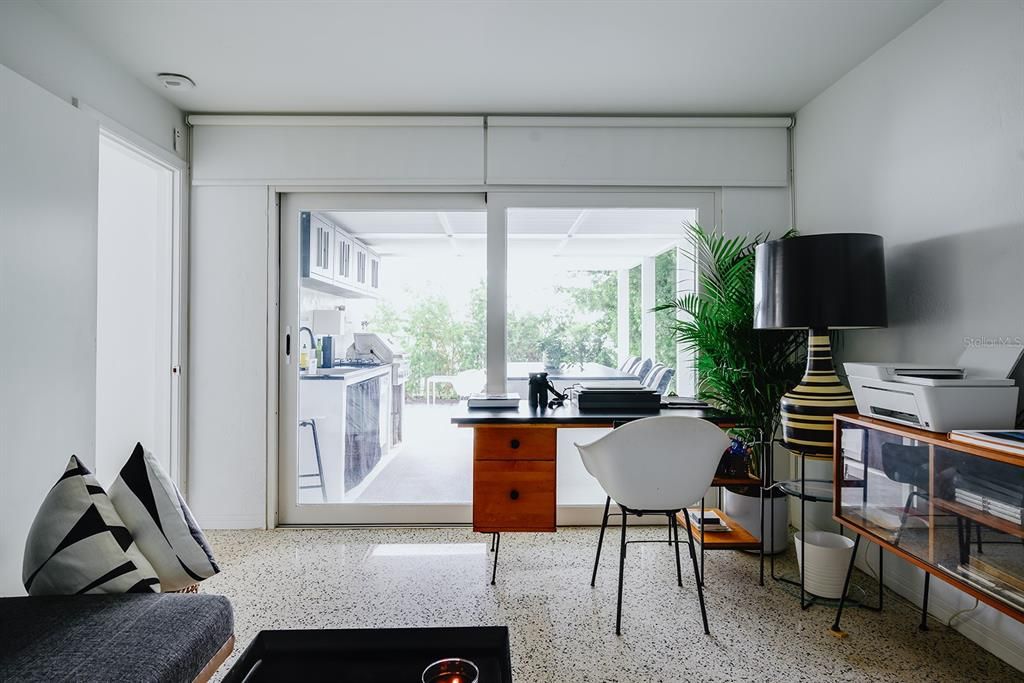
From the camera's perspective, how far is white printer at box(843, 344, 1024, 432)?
66.0 inches

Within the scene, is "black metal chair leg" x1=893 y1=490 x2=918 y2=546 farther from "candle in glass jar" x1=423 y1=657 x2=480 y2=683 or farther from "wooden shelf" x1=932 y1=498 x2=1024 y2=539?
"candle in glass jar" x1=423 y1=657 x2=480 y2=683

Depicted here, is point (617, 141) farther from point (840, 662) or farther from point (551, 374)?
point (840, 662)

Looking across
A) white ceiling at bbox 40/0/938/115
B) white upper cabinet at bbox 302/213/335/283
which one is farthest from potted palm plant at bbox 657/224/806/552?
white upper cabinet at bbox 302/213/335/283

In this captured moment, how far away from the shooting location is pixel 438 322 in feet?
10.9

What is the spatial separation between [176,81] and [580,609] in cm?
322

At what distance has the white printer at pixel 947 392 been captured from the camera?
1676mm

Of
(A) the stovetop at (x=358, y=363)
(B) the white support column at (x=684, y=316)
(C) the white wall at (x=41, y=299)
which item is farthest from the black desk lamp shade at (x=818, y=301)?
(C) the white wall at (x=41, y=299)

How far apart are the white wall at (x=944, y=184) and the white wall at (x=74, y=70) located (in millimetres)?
3617

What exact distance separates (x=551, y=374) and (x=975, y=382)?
6.57 ft

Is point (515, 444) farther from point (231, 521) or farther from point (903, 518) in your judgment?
point (231, 521)

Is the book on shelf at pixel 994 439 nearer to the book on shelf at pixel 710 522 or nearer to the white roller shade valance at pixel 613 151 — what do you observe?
the book on shelf at pixel 710 522

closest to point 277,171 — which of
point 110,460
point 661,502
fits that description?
point 110,460

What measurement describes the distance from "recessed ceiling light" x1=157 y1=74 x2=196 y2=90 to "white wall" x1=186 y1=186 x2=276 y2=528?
0.55 meters

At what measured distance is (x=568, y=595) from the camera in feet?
7.72
